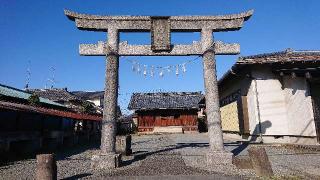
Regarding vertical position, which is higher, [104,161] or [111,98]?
[111,98]

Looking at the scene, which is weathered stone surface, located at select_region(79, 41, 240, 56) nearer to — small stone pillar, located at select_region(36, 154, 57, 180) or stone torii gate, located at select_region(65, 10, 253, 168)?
stone torii gate, located at select_region(65, 10, 253, 168)

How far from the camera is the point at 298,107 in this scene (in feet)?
44.4

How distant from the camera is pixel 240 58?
14758 millimetres

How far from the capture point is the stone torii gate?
10086mm

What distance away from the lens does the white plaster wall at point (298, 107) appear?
13.2 meters

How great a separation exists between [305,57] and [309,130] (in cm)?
370

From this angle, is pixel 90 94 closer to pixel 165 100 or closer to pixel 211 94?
pixel 165 100

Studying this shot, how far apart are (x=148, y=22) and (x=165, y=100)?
2882 cm

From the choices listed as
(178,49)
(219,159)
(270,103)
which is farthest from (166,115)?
(219,159)

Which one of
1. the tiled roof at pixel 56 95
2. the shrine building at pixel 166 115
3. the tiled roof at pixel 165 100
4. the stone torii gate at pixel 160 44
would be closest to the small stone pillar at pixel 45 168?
the stone torii gate at pixel 160 44

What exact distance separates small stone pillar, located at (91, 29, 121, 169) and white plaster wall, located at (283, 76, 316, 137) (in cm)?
916

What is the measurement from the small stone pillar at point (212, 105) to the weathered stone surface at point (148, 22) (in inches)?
16.5

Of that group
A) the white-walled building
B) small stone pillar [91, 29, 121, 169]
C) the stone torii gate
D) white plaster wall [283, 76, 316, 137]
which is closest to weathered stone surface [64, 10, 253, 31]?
the stone torii gate

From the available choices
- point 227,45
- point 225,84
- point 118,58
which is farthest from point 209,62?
point 225,84
